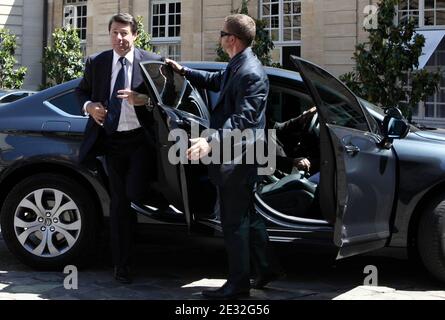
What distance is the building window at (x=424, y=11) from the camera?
1523cm

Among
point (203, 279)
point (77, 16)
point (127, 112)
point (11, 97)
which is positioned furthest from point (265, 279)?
point (77, 16)

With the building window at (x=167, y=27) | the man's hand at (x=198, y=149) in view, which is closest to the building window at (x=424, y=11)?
the building window at (x=167, y=27)

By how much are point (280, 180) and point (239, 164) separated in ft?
3.29

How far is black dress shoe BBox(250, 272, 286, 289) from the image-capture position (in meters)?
4.65

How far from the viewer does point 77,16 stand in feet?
74.0

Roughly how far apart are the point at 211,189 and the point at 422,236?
5.09 ft

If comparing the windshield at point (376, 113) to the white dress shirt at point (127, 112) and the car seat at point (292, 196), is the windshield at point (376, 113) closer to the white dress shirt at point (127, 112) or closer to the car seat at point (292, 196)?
the car seat at point (292, 196)

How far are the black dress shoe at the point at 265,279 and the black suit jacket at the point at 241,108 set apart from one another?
0.78 meters

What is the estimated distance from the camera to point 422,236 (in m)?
4.63

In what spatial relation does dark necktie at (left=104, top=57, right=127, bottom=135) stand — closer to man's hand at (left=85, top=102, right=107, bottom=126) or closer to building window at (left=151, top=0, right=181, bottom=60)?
man's hand at (left=85, top=102, right=107, bottom=126)

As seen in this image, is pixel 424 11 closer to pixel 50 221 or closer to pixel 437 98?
pixel 437 98

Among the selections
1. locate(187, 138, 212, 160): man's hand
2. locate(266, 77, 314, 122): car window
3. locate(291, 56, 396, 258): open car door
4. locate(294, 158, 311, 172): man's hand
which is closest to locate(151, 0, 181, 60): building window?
locate(266, 77, 314, 122): car window
